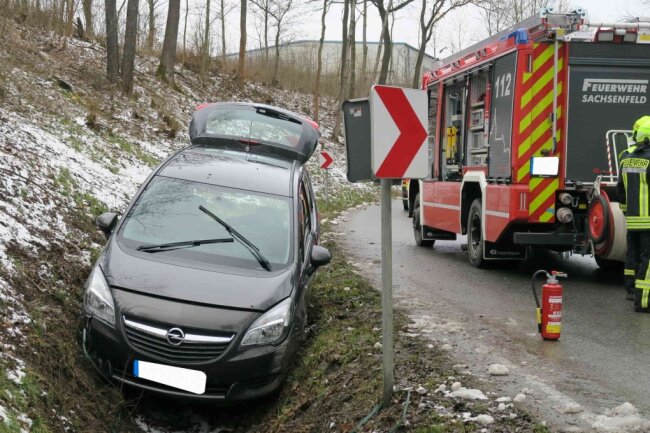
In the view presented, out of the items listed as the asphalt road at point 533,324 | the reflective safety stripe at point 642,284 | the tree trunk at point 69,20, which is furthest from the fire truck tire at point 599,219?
the tree trunk at point 69,20

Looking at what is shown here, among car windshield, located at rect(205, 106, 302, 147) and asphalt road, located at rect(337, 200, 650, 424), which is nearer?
asphalt road, located at rect(337, 200, 650, 424)

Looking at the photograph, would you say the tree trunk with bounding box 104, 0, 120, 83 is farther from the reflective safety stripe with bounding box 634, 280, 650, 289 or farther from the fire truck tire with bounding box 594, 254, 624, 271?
the reflective safety stripe with bounding box 634, 280, 650, 289

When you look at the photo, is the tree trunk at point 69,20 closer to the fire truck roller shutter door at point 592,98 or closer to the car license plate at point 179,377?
the fire truck roller shutter door at point 592,98

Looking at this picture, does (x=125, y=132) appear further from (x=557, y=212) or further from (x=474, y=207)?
(x=557, y=212)

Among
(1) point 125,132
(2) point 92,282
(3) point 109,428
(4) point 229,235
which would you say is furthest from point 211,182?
(1) point 125,132

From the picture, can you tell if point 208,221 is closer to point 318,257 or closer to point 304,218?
point 318,257

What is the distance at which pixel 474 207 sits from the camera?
34.9ft

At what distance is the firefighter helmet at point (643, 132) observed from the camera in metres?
7.41

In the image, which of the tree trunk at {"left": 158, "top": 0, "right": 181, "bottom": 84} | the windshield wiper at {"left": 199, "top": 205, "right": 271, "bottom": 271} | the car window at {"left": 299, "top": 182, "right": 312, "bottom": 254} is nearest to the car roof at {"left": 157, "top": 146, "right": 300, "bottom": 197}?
the car window at {"left": 299, "top": 182, "right": 312, "bottom": 254}

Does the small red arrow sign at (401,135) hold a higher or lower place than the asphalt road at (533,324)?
higher

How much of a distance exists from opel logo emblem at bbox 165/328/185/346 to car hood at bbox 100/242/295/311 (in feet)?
0.81

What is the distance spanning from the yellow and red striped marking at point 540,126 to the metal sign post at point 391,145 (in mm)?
4579

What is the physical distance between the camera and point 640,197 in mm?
7457

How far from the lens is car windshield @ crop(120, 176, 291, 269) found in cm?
591
